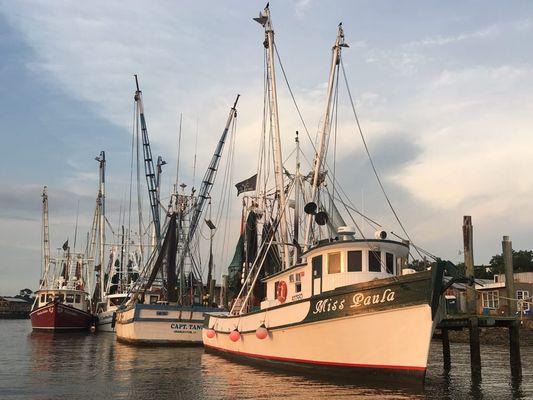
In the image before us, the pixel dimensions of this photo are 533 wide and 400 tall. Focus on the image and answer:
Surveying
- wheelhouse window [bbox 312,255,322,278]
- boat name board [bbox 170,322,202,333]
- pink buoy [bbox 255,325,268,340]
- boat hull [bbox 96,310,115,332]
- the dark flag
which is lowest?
boat hull [bbox 96,310,115,332]

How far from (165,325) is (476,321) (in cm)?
1992

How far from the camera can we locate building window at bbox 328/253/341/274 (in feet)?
69.8

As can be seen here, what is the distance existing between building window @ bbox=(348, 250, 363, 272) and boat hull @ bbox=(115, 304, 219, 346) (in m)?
17.8

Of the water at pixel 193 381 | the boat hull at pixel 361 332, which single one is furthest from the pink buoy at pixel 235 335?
the boat hull at pixel 361 332

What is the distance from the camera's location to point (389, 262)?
21562 millimetres

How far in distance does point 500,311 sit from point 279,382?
1058 inches

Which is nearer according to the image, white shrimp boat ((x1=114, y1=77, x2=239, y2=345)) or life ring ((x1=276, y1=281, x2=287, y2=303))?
life ring ((x1=276, y1=281, x2=287, y2=303))

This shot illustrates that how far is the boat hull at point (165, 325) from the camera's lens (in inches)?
1421

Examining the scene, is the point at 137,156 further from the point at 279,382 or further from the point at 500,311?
the point at 279,382

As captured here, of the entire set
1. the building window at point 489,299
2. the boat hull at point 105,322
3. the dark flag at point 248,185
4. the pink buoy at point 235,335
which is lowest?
the boat hull at point 105,322

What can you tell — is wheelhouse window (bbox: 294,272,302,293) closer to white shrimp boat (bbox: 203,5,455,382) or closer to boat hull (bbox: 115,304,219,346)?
white shrimp boat (bbox: 203,5,455,382)

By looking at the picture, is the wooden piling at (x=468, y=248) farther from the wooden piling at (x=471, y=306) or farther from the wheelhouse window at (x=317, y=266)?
the wheelhouse window at (x=317, y=266)

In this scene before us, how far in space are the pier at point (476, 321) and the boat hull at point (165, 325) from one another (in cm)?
1680

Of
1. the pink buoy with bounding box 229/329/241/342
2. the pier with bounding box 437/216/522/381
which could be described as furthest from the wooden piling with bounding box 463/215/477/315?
the pink buoy with bounding box 229/329/241/342
